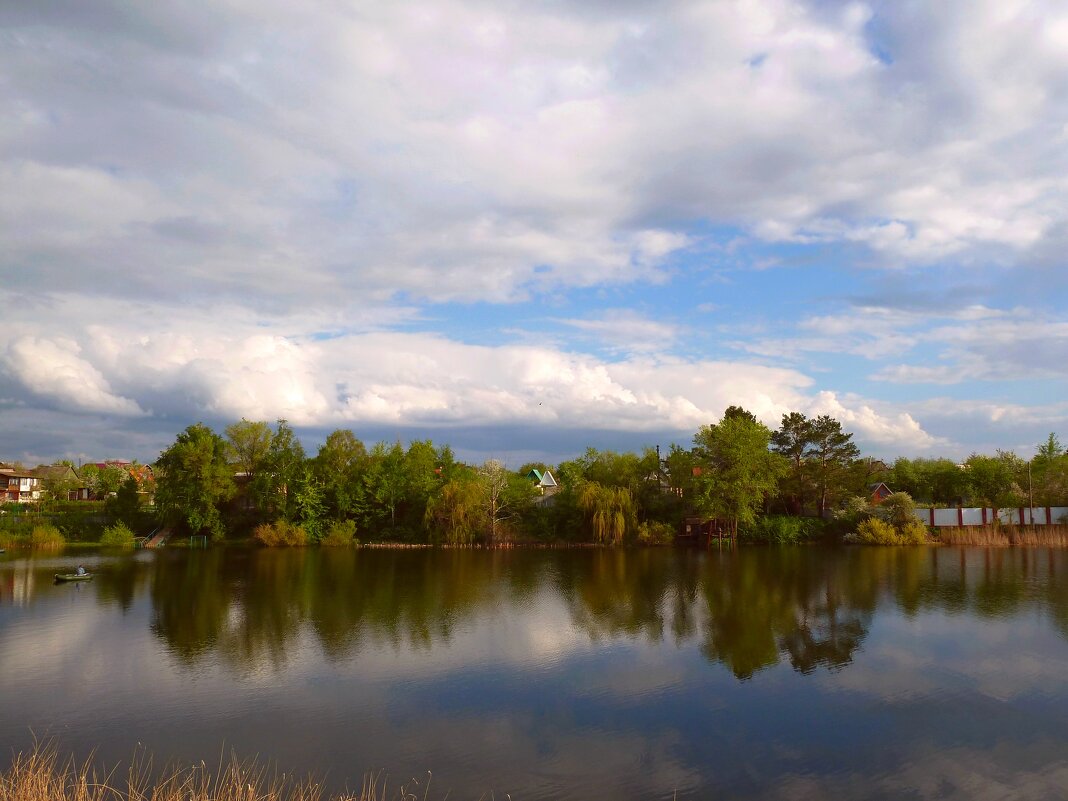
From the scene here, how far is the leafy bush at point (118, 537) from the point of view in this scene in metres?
56.1

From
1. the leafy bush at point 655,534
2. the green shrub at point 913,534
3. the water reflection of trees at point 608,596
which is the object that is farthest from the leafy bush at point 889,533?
the leafy bush at point 655,534

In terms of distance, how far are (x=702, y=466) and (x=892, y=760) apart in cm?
4225

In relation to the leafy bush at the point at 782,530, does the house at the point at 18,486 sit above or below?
above

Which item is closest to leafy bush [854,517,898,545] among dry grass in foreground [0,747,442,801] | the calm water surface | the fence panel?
the fence panel

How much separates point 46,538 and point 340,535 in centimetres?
2150

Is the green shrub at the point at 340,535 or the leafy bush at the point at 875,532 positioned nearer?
the leafy bush at the point at 875,532

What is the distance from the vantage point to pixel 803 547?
171 feet

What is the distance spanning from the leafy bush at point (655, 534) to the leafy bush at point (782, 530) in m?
5.42

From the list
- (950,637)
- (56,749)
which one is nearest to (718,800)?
(56,749)

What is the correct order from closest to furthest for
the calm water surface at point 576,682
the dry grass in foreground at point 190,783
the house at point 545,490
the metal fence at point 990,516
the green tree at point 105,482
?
the dry grass in foreground at point 190,783, the calm water surface at point 576,682, the metal fence at point 990,516, the house at point 545,490, the green tree at point 105,482

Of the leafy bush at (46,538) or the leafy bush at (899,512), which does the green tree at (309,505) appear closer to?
the leafy bush at (46,538)

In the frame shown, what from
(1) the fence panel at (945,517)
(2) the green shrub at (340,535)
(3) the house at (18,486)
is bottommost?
(2) the green shrub at (340,535)

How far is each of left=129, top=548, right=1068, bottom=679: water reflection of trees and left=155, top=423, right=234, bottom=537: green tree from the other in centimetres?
991

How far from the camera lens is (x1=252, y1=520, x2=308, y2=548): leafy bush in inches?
2248
